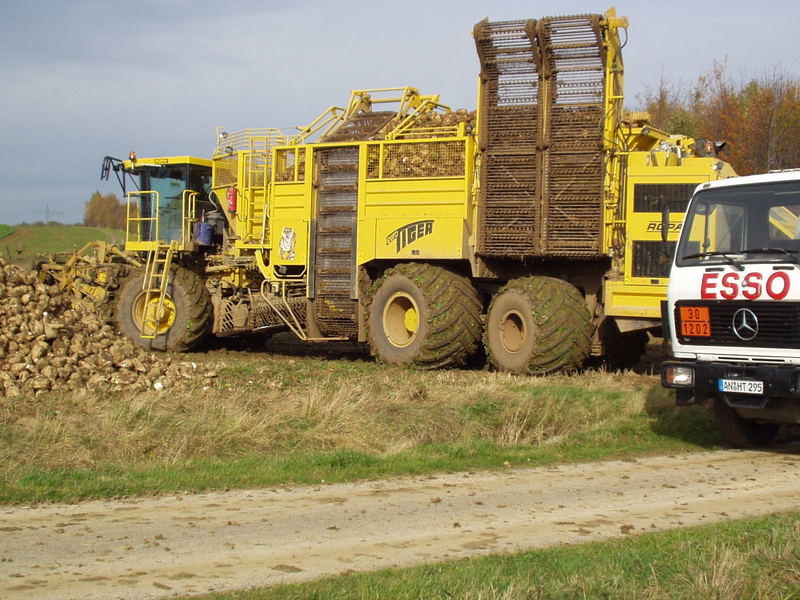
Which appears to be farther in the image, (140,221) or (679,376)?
(140,221)

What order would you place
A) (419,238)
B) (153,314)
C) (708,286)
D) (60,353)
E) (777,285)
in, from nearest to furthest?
(777,285)
(708,286)
(60,353)
(419,238)
(153,314)

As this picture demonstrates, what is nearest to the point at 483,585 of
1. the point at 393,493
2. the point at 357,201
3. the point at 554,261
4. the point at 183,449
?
the point at 393,493

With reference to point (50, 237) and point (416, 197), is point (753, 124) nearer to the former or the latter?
point (416, 197)

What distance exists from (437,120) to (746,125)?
51.5 ft

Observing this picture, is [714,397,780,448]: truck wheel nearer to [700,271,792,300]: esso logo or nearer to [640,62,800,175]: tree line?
[700,271,792,300]: esso logo

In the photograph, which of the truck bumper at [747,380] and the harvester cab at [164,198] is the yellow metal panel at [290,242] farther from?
the truck bumper at [747,380]

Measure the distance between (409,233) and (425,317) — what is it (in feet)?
4.71

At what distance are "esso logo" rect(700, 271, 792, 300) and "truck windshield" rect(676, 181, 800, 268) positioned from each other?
161 millimetres

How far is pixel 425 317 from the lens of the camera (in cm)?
1630

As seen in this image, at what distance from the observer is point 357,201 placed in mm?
17281

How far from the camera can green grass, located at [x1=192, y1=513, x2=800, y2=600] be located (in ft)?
18.4

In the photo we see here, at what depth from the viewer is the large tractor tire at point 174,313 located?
19.2m

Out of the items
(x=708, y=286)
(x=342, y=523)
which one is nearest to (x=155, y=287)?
(x=708, y=286)

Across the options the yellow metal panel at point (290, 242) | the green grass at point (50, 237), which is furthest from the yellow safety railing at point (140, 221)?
the green grass at point (50, 237)
